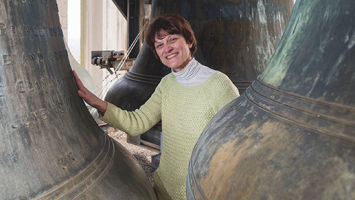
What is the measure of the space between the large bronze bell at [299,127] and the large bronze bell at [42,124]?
0.33 metres

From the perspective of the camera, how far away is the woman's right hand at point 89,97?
1159 mm

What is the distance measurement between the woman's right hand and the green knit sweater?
0.09 feet

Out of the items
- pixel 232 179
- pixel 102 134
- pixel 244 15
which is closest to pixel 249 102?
pixel 232 179

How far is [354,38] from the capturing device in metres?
0.53

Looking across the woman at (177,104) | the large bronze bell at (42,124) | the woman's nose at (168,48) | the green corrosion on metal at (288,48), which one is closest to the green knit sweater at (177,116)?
the woman at (177,104)

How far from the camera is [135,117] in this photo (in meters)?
1.48

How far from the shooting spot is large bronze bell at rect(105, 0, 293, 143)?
6.71ft

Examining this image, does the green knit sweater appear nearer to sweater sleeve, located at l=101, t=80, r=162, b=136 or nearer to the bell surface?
sweater sleeve, located at l=101, t=80, r=162, b=136

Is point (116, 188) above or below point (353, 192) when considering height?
below

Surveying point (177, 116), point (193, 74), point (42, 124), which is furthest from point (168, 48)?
point (42, 124)

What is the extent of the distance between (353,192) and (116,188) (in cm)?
65

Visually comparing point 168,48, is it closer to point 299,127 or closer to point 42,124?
point 42,124

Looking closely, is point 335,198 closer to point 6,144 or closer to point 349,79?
point 349,79

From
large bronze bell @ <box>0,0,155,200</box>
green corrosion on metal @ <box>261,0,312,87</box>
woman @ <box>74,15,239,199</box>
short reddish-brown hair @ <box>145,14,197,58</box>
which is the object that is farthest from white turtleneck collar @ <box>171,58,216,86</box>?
green corrosion on metal @ <box>261,0,312,87</box>
